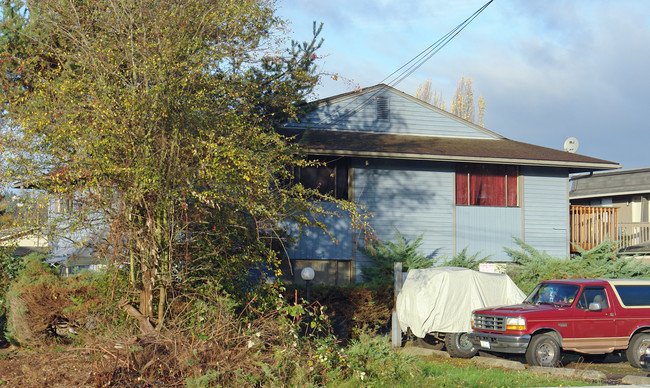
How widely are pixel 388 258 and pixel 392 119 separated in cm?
513

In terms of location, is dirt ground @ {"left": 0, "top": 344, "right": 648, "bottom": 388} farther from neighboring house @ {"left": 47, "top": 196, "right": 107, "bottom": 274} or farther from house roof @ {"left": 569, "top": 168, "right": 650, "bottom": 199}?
house roof @ {"left": 569, "top": 168, "right": 650, "bottom": 199}

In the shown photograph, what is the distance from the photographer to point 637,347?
1465 cm

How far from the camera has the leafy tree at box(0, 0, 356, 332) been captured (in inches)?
400

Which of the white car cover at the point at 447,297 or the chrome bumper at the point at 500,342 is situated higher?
the white car cover at the point at 447,297

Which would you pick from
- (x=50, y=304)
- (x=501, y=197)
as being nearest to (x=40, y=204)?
(x=50, y=304)

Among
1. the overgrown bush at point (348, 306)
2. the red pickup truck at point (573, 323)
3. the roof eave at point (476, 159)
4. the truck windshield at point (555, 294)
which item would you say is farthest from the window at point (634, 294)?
the roof eave at point (476, 159)

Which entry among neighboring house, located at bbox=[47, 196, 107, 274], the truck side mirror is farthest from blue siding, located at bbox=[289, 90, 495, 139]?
neighboring house, located at bbox=[47, 196, 107, 274]

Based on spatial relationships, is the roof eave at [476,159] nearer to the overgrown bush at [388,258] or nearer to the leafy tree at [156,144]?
the overgrown bush at [388,258]

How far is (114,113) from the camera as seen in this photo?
10.2 metres

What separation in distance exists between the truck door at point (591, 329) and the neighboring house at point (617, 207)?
28.9 ft

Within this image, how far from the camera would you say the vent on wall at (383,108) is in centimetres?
2350

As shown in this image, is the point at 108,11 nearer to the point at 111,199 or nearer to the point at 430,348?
the point at 111,199

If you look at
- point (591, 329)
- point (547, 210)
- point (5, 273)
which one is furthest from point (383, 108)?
point (5, 273)

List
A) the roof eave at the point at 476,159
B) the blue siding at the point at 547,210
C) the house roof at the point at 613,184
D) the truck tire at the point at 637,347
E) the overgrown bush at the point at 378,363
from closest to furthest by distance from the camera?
1. the overgrown bush at the point at 378,363
2. the truck tire at the point at 637,347
3. the roof eave at the point at 476,159
4. the blue siding at the point at 547,210
5. the house roof at the point at 613,184
